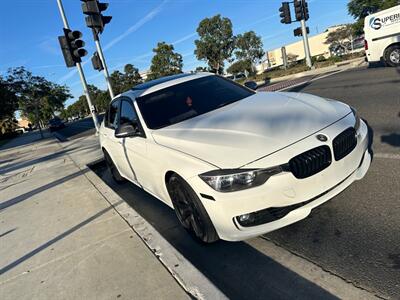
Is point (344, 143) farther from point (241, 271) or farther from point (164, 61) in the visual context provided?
point (164, 61)

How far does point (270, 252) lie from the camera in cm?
319

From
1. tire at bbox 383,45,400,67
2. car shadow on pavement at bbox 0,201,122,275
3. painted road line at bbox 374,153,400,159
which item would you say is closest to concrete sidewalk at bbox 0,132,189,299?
car shadow on pavement at bbox 0,201,122,275

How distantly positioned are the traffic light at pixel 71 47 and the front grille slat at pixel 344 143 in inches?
413

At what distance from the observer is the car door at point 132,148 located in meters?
4.21

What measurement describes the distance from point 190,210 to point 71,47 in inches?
403

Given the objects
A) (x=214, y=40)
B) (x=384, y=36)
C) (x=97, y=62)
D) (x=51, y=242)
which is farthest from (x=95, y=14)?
(x=214, y=40)

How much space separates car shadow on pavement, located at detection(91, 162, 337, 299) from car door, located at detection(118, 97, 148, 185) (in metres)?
0.86

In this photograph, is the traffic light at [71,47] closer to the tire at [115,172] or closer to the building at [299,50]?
the tire at [115,172]

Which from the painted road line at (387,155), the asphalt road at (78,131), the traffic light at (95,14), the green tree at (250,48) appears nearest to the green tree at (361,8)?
the green tree at (250,48)

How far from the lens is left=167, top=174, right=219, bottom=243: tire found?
3176 mm

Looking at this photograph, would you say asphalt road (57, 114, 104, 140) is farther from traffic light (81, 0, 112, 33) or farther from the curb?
the curb

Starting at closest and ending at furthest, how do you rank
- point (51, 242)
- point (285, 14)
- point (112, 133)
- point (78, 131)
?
point (51, 242)
point (112, 133)
point (285, 14)
point (78, 131)

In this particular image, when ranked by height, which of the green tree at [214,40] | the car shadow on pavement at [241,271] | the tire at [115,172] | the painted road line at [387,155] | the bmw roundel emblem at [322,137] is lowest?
the car shadow on pavement at [241,271]

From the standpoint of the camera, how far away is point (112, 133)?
5660 mm
